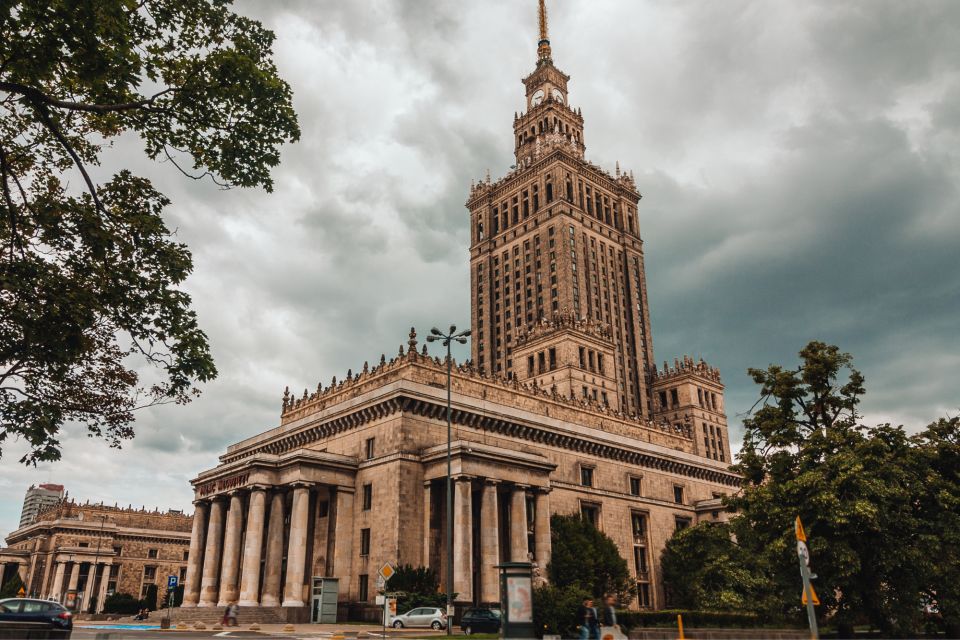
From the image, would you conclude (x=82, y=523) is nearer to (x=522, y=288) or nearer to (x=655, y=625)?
(x=522, y=288)

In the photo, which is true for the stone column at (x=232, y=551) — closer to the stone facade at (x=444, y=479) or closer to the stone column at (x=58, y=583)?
the stone facade at (x=444, y=479)

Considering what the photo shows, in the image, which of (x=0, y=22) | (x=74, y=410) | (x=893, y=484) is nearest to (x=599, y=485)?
(x=893, y=484)

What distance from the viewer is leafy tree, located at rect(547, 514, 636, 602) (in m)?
52.6

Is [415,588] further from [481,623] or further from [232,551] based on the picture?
[232,551]

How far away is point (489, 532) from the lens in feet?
160

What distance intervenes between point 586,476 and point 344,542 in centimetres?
2511

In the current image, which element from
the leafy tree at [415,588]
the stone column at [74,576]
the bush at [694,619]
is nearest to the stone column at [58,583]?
the stone column at [74,576]

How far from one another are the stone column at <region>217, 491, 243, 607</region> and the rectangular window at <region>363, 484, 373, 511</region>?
9906 millimetres

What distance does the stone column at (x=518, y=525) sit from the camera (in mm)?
50438

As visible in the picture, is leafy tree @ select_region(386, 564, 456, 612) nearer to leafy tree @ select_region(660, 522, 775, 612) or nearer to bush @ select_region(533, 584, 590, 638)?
bush @ select_region(533, 584, 590, 638)

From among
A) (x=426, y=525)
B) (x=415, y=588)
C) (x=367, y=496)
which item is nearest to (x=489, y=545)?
(x=426, y=525)

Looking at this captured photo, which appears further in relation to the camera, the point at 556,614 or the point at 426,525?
the point at 426,525

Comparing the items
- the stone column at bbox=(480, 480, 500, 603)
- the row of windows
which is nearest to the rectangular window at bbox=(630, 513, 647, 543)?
the row of windows

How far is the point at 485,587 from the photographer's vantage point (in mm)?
47938
